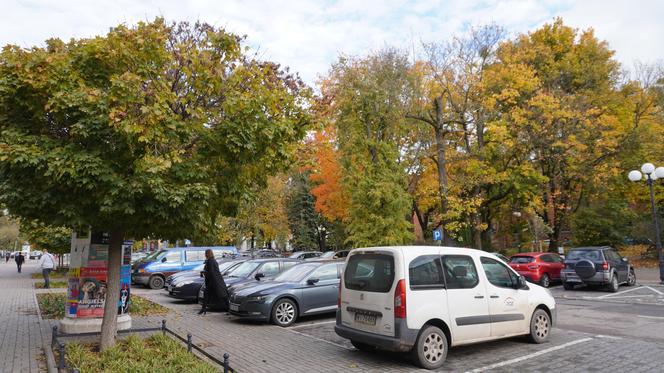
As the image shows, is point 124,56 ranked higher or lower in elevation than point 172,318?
higher

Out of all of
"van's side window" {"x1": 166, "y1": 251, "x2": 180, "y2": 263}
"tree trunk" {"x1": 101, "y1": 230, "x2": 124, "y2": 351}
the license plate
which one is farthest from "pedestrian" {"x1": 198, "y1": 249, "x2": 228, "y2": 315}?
"van's side window" {"x1": 166, "y1": 251, "x2": 180, "y2": 263}

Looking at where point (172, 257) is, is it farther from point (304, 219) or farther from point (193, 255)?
point (304, 219)

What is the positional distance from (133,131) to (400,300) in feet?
14.4

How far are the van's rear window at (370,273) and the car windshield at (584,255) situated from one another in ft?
43.9

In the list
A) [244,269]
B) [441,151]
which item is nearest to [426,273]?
[244,269]

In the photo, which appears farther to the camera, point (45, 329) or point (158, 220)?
point (45, 329)

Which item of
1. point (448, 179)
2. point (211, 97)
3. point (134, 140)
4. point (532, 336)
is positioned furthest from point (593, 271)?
point (134, 140)

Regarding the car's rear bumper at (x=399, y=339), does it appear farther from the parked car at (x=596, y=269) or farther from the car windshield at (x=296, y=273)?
the parked car at (x=596, y=269)

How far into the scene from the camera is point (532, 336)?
848cm

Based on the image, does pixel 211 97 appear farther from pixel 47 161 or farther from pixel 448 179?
pixel 448 179

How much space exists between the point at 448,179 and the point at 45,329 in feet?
74.8

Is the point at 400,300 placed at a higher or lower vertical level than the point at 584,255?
lower

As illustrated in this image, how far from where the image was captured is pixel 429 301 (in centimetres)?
706

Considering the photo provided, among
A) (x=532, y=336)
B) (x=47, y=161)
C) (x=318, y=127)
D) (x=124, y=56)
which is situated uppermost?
(x=124, y=56)
